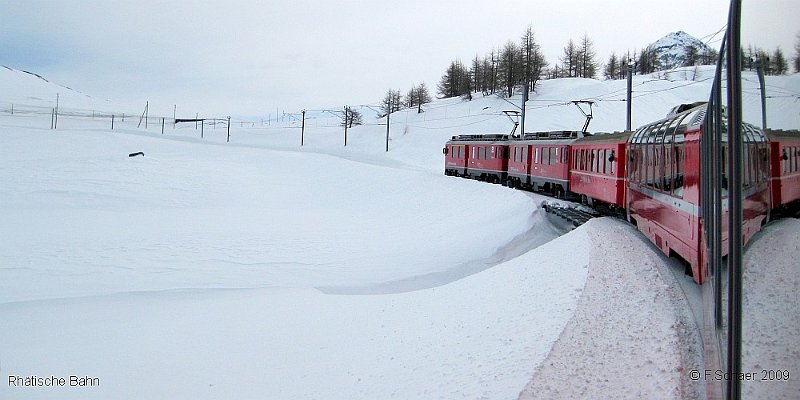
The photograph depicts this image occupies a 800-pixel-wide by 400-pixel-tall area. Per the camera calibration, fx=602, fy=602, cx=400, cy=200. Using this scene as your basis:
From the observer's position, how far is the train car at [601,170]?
16.2m

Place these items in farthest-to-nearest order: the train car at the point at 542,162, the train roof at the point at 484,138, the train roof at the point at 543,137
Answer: the train roof at the point at 484,138 < the train roof at the point at 543,137 < the train car at the point at 542,162

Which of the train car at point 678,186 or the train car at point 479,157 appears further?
the train car at point 479,157

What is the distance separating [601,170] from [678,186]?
9508 millimetres

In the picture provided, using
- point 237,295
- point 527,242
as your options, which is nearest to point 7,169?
point 237,295

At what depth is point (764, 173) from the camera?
3.35 metres

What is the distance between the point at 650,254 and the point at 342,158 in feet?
175

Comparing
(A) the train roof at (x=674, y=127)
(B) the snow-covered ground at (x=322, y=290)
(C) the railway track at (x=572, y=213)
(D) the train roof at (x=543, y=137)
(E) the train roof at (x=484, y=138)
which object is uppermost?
(E) the train roof at (x=484, y=138)

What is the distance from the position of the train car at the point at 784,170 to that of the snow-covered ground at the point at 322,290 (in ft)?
0.36

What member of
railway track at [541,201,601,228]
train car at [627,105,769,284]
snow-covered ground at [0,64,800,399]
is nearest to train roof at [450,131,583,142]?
snow-covered ground at [0,64,800,399]

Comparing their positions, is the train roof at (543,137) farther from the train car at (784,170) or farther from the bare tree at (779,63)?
the bare tree at (779,63)

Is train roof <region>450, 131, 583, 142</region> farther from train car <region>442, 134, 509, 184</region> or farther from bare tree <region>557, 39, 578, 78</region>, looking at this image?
bare tree <region>557, 39, 578, 78</region>

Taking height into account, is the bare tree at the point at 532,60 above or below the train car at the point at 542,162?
above

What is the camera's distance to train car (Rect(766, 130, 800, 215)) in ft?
8.49

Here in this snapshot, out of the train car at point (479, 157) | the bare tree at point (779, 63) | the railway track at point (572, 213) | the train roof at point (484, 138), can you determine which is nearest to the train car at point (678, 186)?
the bare tree at point (779, 63)
